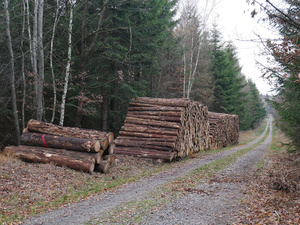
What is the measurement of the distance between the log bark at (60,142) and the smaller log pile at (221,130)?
13.9m

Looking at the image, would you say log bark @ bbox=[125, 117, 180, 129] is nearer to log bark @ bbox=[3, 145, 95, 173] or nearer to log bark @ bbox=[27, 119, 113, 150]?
log bark @ bbox=[27, 119, 113, 150]

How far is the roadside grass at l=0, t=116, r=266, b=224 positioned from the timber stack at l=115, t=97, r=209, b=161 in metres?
3.09

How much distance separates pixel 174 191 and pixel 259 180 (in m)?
2.87

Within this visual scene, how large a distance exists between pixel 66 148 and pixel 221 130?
59.4ft

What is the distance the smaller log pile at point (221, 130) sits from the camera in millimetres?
22720

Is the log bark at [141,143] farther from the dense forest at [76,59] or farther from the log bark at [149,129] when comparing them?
the dense forest at [76,59]

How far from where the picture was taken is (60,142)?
10023 mm

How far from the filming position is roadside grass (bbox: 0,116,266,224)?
6.19 m

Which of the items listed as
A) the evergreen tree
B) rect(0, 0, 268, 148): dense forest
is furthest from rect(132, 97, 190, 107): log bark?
the evergreen tree

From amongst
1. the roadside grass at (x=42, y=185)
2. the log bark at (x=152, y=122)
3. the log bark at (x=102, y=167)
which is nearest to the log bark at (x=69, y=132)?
the log bark at (x=102, y=167)

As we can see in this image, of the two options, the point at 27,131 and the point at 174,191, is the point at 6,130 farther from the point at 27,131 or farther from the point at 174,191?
the point at 174,191

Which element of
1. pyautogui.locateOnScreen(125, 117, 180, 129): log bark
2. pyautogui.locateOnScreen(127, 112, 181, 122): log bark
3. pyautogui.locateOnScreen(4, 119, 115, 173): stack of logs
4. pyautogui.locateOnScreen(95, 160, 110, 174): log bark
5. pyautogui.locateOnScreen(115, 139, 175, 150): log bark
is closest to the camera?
pyautogui.locateOnScreen(4, 119, 115, 173): stack of logs

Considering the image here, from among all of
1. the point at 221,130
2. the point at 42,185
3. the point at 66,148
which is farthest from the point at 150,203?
the point at 221,130

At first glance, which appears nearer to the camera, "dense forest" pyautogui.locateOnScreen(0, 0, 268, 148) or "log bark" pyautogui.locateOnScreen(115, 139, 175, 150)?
"dense forest" pyautogui.locateOnScreen(0, 0, 268, 148)
